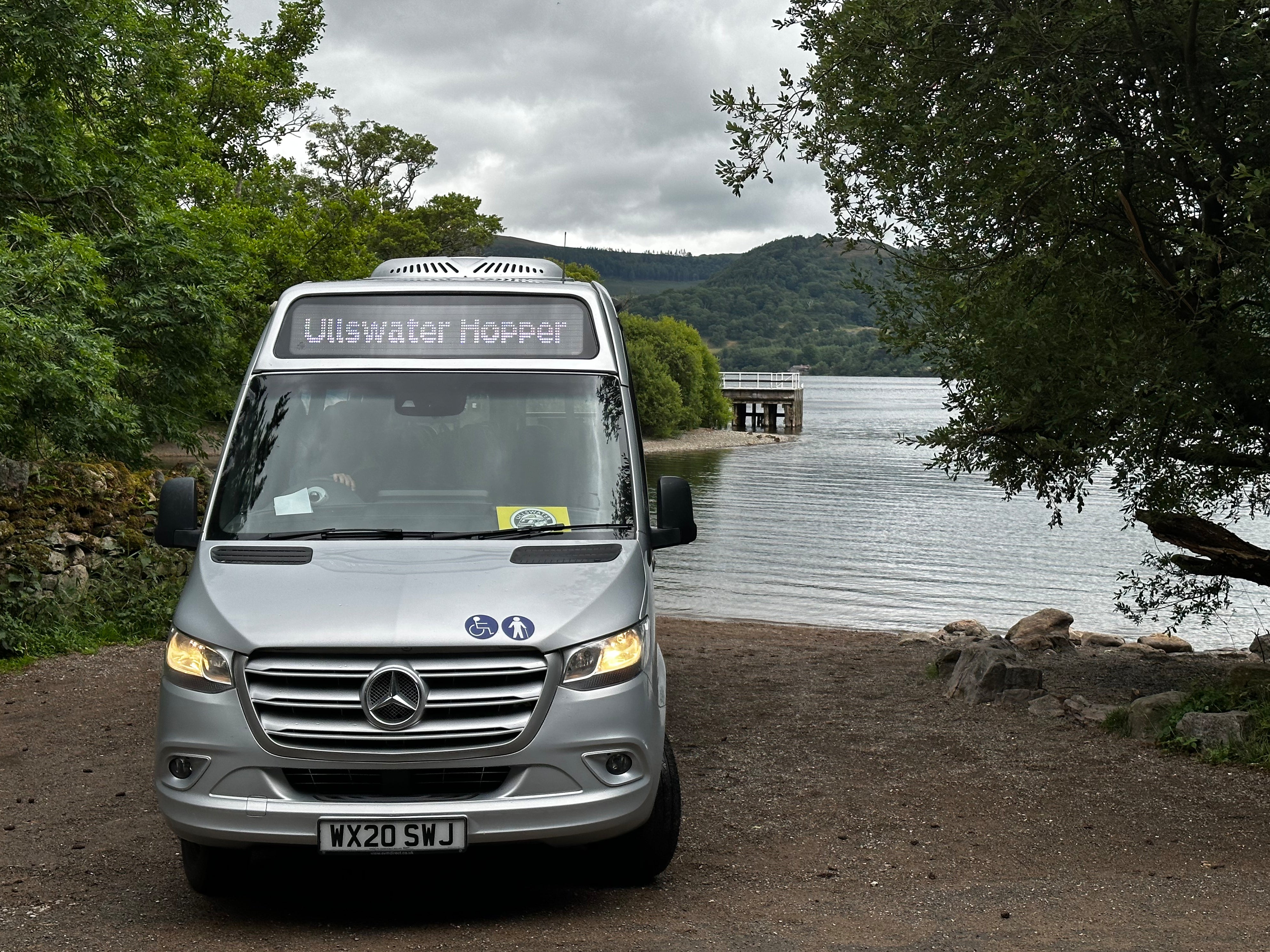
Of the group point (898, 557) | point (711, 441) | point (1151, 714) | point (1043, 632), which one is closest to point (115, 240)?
point (1151, 714)

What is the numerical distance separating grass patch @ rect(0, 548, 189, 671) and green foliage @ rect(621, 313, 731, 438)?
7670 centimetres

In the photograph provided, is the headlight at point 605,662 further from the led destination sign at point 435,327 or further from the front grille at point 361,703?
the led destination sign at point 435,327

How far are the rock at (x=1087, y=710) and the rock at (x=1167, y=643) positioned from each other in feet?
35.5

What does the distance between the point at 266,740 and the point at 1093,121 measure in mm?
7346

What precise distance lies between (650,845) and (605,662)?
46.3 inches

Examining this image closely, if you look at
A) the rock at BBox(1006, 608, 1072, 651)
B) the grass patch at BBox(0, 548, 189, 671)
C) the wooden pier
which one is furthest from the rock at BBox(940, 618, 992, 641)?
the wooden pier

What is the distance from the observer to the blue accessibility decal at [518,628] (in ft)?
16.2

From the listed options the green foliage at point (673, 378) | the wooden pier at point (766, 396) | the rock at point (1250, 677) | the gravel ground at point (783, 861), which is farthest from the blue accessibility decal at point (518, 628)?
the wooden pier at point (766, 396)

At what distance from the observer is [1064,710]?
10.7 m

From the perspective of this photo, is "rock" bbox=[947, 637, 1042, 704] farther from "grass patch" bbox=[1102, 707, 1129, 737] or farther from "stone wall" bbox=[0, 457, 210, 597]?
"stone wall" bbox=[0, 457, 210, 597]

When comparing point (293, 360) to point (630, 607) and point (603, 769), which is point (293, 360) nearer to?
point (630, 607)

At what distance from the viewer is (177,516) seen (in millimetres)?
5797

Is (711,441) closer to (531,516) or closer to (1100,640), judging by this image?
(1100,640)

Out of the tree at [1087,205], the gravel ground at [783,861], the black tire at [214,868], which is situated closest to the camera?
the gravel ground at [783,861]
